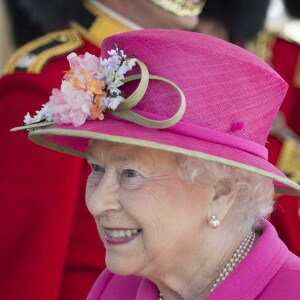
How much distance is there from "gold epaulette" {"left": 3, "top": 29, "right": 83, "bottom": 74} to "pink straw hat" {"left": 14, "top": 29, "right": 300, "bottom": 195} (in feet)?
3.72

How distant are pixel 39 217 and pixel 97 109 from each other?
1016mm

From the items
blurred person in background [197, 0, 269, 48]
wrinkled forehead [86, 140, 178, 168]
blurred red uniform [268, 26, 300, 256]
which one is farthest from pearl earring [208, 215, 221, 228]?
blurred person in background [197, 0, 269, 48]

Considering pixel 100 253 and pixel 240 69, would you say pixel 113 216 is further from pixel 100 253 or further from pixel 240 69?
pixel 100 253

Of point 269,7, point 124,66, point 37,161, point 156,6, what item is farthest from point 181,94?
point 269,7

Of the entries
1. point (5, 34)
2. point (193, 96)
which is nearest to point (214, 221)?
point (193, 96)

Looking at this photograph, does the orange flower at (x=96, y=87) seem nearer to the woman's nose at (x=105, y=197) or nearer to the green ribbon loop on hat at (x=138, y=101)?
the green ribbon loop on hat at (x=138, y=101)

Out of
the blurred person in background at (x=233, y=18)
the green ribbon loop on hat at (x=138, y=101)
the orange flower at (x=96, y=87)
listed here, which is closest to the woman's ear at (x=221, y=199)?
the green ribbon loop on hat at (x=138, y=101)

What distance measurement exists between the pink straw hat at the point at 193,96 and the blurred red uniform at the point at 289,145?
981 millimetres

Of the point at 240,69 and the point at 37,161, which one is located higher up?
the point at 240,69

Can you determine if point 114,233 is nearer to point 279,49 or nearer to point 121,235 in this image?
point 121,235

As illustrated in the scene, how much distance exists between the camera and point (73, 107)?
219 centimetres

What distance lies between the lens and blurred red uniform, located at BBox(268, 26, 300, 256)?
11.4 ft

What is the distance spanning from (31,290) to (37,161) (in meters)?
0.40

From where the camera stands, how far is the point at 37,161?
10.3 ft
